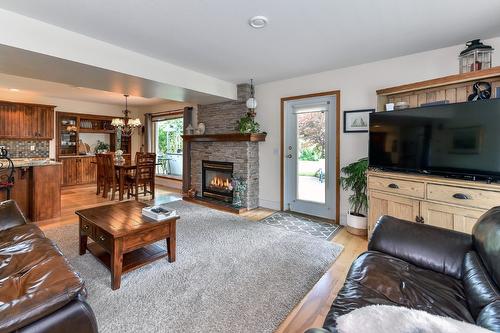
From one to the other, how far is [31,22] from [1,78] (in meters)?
3.20

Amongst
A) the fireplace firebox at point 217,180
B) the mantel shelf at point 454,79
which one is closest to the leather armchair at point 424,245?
the mantel shelf at point 454,79

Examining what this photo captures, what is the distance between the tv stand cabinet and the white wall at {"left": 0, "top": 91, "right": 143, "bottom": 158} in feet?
23.7

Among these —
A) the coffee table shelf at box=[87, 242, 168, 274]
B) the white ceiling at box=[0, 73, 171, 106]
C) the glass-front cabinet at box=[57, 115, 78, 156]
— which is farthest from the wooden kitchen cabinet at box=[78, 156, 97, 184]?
the coffee table shelf at box=[87, 242, 168, 274]

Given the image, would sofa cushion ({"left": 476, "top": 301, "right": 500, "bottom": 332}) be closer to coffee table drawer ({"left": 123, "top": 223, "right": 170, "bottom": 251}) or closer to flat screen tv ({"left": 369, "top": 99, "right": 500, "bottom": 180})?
flat screen tv ({"left": 369, "top": 99, "right": 500, "bottom": 180})

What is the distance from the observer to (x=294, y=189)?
4465 millimetres

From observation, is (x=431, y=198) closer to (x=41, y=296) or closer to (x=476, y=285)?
(x=476, y=285)

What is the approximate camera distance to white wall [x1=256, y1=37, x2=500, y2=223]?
3.06m

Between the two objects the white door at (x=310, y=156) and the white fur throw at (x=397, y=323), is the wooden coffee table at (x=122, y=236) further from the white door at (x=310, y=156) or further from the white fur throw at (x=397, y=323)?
the white door at (x=310, y=156)

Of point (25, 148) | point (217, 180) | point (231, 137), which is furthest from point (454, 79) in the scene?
point (25, 148)

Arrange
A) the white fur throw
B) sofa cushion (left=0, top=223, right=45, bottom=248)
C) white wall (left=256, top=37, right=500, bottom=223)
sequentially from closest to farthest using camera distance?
the white fur throw, sofa cushion (left=0, top=223, right=45, bottom=248), white wall (left=256, top=37, right=500, bottom=223)

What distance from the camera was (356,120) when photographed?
3.64 m

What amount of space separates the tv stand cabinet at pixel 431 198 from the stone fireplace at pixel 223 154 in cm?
224

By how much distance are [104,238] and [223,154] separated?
308cm

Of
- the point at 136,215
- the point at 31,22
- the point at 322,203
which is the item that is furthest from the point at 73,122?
the point at 322,203
